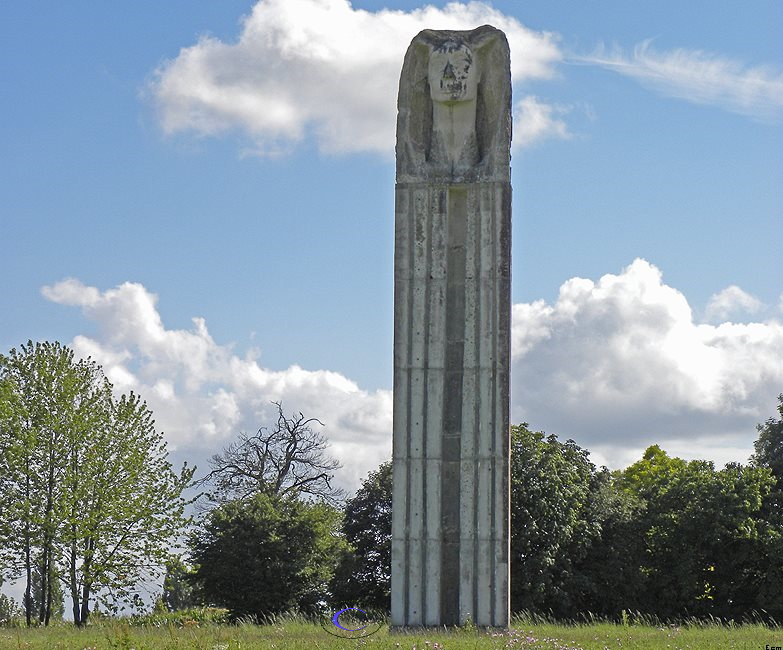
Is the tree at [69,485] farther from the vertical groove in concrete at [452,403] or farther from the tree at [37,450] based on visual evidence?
the vertical groove in concrete at [452,403]

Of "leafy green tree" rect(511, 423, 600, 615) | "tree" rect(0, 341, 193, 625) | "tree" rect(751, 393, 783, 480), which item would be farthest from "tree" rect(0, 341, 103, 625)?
"tree" rect(751, 393, 783, 480)

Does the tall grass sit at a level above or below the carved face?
below

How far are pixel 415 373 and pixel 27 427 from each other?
2227 centimetres

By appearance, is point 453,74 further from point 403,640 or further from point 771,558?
point 771,558

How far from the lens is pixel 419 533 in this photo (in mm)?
19984

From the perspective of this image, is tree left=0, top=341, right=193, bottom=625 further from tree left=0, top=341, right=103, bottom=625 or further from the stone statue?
the stone statue

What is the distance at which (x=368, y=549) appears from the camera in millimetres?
42312

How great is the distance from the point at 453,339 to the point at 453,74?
15.6 feet

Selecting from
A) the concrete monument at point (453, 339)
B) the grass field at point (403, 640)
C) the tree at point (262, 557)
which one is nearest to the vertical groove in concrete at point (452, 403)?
the concrete monument at point (453, 339)

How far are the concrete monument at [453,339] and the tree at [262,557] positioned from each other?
18219 millimetres

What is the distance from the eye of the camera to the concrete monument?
19.9m

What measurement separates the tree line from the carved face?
1971 centimetres

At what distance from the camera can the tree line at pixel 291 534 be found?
3809cm

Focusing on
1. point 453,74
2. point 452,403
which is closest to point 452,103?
point 453,74
